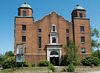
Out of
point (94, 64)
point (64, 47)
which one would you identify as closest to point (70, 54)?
point (64, 47)

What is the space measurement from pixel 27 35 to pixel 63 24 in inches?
385

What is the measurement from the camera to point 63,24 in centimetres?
3578

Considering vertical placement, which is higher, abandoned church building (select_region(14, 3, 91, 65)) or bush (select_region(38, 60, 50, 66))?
abandoned church building (select_region(14, 3, 91, 65))

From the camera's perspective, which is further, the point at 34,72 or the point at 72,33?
the point at 72,33

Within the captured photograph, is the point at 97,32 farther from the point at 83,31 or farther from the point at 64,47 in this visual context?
the point at 64,47

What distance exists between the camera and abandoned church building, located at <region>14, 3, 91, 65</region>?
33.3 meters

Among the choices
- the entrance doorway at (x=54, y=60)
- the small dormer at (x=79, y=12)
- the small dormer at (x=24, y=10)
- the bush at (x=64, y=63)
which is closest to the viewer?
the bush at (x=64, y=63)

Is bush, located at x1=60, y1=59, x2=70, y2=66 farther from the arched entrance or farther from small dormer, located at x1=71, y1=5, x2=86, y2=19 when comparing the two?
small dormer, located at x1=71, y1=5, x2=86, y2=19

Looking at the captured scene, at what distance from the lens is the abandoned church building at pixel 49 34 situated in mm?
33281

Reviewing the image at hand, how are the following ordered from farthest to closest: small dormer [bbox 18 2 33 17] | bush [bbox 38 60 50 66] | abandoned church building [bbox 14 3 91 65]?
small dormer [bbox 18 2 33 17] → abandoned church building [bbox 14 3 91 65] → bush [bbox 38 60 50 66]

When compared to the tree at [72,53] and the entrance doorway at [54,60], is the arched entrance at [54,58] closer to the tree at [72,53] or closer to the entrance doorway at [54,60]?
the entrance doorway at [54,60]

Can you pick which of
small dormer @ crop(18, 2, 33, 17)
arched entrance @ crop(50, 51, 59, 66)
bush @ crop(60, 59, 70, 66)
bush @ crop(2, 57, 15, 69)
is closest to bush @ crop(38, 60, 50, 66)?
arched entrance @ crop(50, 51, 59, 66)

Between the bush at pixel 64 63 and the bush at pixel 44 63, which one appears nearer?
the bush at pixel 44 63

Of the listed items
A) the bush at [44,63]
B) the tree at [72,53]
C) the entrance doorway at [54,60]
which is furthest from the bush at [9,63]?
the tree at [72,53]
